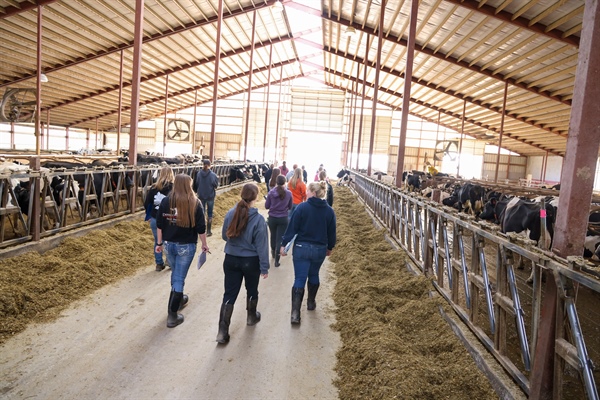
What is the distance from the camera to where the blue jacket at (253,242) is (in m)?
4.46

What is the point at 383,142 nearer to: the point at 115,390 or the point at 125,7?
the point at 125,7

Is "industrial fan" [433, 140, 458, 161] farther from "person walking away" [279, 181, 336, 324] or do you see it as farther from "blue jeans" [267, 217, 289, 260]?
"person walking away" [279, 181, 336, 324]

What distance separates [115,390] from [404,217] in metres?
5.91

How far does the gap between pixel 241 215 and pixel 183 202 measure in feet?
2.48

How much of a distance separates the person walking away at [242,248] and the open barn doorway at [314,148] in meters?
37.2

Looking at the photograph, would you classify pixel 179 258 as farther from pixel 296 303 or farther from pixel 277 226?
pixel 277 226

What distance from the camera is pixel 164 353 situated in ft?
13.6

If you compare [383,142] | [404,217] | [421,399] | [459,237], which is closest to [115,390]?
[421,399]

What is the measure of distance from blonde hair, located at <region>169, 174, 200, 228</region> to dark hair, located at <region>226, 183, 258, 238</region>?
566mm

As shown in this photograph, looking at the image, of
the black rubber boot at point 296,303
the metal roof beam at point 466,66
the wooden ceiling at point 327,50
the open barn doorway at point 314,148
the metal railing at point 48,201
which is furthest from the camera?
the open barn doorway at point 314,148

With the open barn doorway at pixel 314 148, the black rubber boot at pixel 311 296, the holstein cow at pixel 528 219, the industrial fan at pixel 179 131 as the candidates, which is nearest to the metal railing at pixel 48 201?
the black rubber boot at pixel 311 296

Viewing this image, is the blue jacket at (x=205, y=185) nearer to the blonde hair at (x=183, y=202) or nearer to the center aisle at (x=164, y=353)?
the center aisle at (x=164, y=353)

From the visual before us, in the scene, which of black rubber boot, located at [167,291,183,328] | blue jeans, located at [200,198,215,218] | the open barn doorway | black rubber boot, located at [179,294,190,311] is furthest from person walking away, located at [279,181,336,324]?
the open barn doorway

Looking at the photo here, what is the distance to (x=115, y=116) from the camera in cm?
4006
